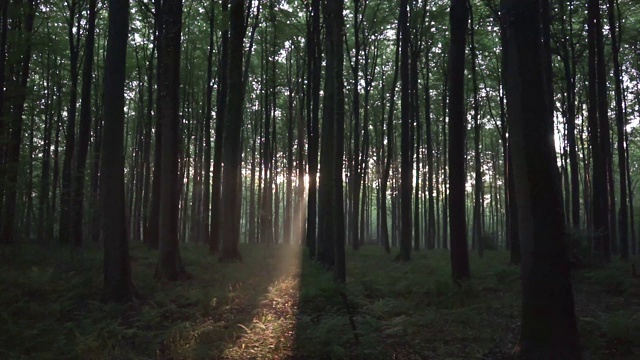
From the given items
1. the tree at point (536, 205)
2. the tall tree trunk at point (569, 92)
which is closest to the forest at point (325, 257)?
the tree at point (536, 205)

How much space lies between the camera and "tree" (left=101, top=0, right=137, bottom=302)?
346 inches

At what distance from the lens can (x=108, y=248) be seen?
883 cm

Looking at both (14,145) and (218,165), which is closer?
(14,145)

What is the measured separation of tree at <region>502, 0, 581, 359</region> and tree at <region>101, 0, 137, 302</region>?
23.5 ft

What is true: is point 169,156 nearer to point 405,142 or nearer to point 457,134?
point 457,134

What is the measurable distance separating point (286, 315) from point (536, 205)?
453 cm

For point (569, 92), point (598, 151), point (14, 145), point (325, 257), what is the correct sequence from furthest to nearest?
point (569, 92)
point (598, 151)
point (14, 145)
point (325, 257)

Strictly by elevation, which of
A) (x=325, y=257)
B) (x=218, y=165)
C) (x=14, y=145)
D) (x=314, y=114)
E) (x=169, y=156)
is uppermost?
(x=314, y=114)

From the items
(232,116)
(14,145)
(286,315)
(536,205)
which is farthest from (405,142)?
(14,145)

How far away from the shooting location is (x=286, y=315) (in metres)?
7.73

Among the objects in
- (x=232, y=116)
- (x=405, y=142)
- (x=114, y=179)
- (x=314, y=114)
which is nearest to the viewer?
(x=114, y=179)

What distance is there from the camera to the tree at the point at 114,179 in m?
8.78

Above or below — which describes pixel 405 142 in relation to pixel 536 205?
above

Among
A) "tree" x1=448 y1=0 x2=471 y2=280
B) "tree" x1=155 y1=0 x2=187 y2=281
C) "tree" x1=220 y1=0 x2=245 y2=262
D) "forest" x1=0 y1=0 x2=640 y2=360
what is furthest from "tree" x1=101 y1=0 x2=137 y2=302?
"tree" x1=448 y1=0 x2=471 y2=280
